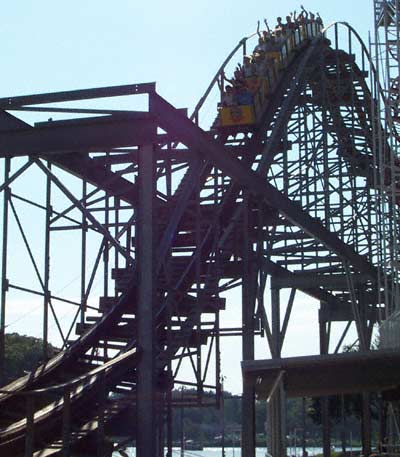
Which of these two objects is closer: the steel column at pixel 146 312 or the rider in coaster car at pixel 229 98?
the steel column at pixel 146 312

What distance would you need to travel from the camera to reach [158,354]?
2072 centimetres

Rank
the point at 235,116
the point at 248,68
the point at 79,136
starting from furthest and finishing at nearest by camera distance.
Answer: the point at 248,68 → the point at 235,116 → the point at 79,136

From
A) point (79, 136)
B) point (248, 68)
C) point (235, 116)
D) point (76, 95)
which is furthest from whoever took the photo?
point (248, 68)

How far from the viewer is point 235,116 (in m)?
33.1

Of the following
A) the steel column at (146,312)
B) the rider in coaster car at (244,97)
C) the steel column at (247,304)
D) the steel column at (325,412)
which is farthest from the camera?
the steel column at (325,412)

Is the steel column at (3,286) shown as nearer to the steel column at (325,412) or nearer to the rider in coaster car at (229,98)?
the rider in coaster car at (229,98)

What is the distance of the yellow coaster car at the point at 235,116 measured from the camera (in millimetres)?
33000

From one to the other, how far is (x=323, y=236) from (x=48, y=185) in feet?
42.6

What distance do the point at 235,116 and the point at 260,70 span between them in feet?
10.2

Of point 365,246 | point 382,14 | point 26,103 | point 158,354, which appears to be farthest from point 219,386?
point 382,14

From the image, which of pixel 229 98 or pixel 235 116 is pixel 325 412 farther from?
pixel 229 98

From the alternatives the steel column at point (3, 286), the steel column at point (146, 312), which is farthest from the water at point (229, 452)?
the steel column at point (146, 312)

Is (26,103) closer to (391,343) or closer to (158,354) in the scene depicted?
(158,354)

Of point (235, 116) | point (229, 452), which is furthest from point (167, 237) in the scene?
point (229, 452)
